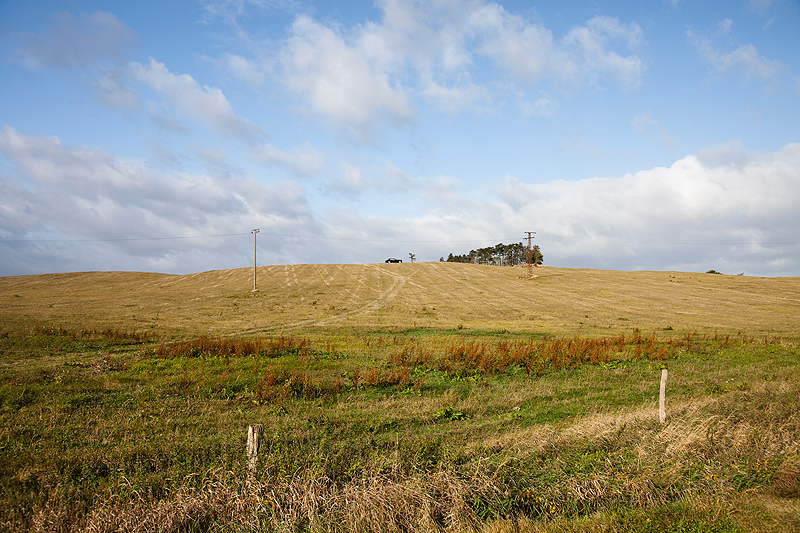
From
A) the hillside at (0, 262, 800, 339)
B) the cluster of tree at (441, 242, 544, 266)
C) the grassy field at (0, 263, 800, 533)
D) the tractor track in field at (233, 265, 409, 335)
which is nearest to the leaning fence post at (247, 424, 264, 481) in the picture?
the grassy field at (0, 263, 800, 533)

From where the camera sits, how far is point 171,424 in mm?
10461

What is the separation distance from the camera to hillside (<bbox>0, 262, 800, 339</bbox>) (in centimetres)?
3297

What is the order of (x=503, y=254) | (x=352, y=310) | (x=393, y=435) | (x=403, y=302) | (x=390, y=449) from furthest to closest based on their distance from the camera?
(x=503, y=254), (x=403, y=302), (x=352, y=310), (x=393, y=435), (x=390, y=449)

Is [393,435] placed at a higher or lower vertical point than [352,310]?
lower

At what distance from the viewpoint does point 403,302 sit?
53875mm

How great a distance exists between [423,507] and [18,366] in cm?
1651

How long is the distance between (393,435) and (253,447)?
3.41 meters

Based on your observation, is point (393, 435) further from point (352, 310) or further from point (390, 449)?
point (352, 310)

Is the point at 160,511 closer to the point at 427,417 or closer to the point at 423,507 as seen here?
the point at 423,507

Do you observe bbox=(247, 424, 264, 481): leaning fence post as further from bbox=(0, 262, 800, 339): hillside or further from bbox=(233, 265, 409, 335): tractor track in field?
bbox=(233, 265, 409, 335): tractor track in field

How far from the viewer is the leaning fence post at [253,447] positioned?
791cm

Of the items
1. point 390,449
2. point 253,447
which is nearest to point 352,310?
point 390,449

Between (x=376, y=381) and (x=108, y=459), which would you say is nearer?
(x=108, y=459)

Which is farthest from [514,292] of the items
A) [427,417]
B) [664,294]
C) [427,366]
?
[427,417]
